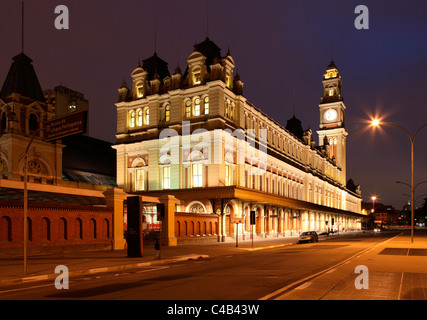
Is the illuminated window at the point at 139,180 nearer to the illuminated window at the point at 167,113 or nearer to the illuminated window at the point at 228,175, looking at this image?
the illuminated window at the point at 167,113

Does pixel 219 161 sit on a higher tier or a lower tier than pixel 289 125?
lower

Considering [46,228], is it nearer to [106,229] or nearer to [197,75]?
[106,229]

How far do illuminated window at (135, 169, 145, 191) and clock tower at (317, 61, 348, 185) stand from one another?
74905 millimetres

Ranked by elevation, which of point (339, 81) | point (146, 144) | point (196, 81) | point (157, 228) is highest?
point (339, 81)

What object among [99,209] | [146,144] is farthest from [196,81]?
[99,209]

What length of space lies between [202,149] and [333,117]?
83277 mm

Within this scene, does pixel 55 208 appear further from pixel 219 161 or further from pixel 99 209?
pixel 219 161

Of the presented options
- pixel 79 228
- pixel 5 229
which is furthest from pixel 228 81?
pixel 5 229

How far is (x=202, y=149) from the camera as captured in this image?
149 ft

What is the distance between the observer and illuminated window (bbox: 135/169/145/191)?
5025 centimetres

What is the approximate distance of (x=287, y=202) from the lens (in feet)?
183

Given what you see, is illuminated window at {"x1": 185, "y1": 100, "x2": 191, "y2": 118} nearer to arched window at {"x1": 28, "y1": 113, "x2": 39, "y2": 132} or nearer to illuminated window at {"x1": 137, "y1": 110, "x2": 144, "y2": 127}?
illuminated window at {"x1": 137, "y1": 110, "x2": 144, "y2": 127}

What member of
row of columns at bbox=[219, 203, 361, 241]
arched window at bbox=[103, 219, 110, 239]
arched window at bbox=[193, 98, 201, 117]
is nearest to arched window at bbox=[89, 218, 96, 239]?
arched window at bbox=[103, 219, 110, 239]
